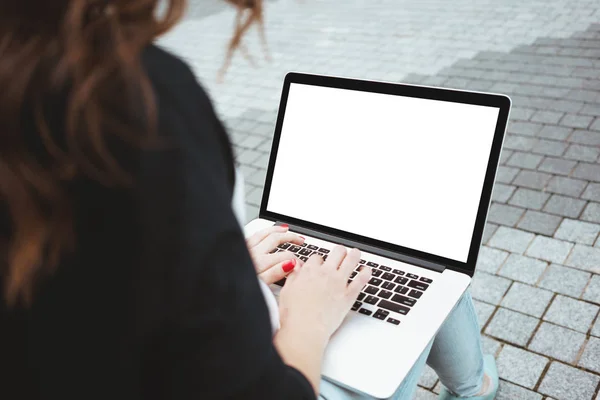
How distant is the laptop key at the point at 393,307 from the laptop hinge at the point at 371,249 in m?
0.15

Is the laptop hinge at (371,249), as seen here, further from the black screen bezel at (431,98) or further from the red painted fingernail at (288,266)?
the red painted fingernail at (288,266)

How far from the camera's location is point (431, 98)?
56.9 inches

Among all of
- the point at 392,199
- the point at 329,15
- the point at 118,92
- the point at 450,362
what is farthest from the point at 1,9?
the point at 329,15

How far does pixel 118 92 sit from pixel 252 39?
20.0ft

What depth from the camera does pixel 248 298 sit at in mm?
695

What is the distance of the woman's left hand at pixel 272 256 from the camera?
4.24 ft

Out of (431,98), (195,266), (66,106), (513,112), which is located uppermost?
(66,106)

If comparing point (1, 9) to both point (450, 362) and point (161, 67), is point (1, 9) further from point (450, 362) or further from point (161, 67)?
point (450, 362)

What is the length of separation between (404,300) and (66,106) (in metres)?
0.96

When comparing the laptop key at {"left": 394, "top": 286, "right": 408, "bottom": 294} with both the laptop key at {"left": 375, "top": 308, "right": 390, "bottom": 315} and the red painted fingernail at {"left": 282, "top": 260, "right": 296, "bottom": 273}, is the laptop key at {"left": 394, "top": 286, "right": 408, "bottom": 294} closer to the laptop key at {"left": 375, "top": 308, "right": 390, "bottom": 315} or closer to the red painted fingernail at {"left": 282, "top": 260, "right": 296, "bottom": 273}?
the laptop key at {"left": 375, "top": 308, "right": 390, "bottom": 315}

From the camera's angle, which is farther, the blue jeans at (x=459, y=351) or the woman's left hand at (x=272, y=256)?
the blue jeans at (x=459, y=351)

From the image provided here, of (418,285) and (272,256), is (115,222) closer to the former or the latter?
(272,256)

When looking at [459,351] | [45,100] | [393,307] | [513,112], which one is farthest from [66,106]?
[513,112]

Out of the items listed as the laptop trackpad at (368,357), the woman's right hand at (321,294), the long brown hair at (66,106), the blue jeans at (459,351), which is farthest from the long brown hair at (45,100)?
the blue jeans at (459,351)
